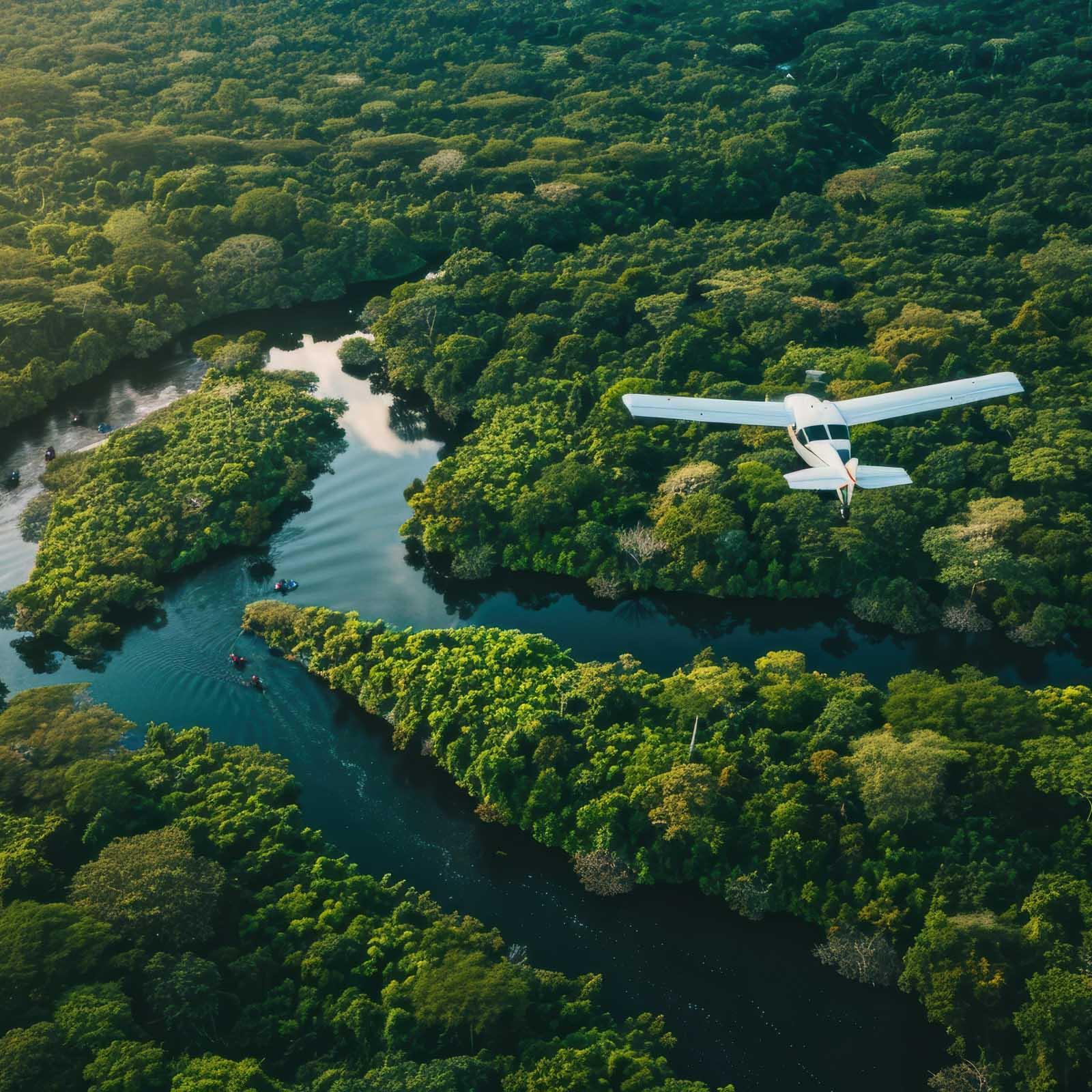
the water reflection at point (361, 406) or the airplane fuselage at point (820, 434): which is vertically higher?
the airplane fuselage at point (820, 434)

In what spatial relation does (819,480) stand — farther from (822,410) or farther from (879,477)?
(822,410)

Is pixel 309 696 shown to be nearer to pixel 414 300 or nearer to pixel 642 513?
pixel 642 513

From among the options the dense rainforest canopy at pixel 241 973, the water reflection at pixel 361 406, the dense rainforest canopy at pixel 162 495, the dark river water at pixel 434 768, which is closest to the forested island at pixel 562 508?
the dense rainforest canopy at pixel 241 973

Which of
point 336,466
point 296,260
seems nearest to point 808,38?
point 296,260

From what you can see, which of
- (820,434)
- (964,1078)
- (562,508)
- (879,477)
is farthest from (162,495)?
(964,1078)

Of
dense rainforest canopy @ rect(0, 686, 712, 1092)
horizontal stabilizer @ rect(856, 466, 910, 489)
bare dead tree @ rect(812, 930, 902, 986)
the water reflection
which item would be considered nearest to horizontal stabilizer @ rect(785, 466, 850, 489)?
horizontal stabilizer @ rect(856, 466, 910, 489)

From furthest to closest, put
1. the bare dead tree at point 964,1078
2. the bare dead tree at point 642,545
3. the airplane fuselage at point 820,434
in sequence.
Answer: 1. the airplane fuselage at point 820,434
2. the bare dead tree at point 642,545
3. the bare dead tree at point 964,1078

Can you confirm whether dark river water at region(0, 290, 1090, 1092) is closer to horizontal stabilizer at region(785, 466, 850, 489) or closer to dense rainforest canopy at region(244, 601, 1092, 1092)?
dense rainforest canopy at region(244, 601, 1092, 1092)

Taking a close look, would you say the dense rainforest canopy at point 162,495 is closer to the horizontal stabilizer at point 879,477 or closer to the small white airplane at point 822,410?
the small white airplane at point 822,410
